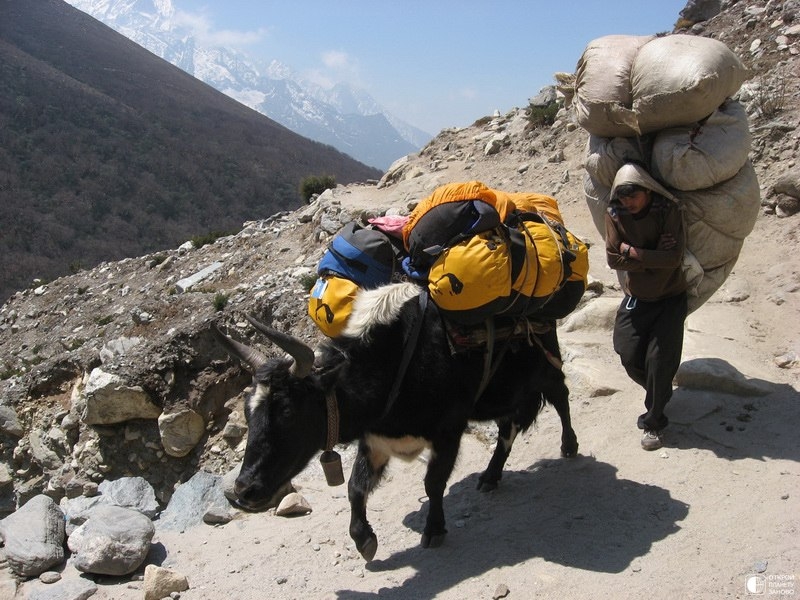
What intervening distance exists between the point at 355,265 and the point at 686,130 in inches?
83.4

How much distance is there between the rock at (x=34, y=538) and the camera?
12.6ft

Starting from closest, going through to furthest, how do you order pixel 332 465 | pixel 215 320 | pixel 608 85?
pixel 332 465
pixel 608 85
pixel 215 320

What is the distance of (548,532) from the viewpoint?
11.5 feet

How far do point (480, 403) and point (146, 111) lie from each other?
61.6 meters

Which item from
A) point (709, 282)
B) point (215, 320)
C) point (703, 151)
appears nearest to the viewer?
point (703, 151)

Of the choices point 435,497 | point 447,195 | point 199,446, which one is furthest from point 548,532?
point 199,446

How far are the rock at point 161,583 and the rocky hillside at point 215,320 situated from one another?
127 inches

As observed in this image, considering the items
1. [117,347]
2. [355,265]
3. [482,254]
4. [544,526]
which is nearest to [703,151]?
[482,254]

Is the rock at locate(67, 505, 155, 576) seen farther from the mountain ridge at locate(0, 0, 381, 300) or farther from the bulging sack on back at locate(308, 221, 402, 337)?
the mountain ridge at locate(0, 0, 381, 300)

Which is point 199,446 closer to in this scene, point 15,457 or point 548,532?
point 15,457

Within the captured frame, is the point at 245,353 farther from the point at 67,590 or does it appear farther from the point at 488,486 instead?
the point at 488,486

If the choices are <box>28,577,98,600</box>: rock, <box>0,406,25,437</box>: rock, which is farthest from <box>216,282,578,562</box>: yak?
<box>0,406,25,437</box>: rock

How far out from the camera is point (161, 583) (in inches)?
136

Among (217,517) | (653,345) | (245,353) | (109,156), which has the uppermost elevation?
(653,345)
